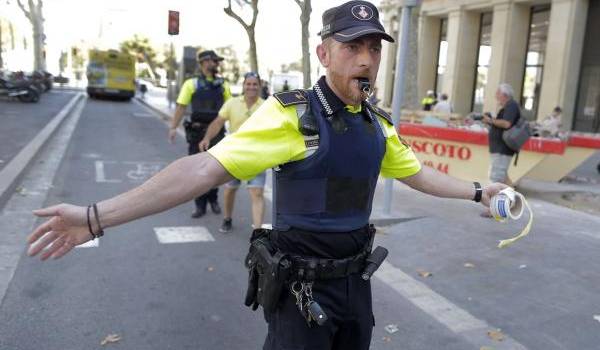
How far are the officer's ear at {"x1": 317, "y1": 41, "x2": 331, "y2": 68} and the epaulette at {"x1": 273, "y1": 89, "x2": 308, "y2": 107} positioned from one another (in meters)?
0.14

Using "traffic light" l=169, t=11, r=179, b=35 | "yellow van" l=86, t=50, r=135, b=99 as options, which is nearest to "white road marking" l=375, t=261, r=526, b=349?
"traffic light" l=169, t=11, r=179, b=35

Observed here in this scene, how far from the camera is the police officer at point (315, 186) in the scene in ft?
5.86

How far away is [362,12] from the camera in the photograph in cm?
198

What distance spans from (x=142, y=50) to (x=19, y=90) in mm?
57194

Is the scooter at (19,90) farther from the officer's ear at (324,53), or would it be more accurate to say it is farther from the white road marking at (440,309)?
the officer's ear at (324,53)

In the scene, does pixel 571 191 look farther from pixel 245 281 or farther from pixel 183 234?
pixel 245 281

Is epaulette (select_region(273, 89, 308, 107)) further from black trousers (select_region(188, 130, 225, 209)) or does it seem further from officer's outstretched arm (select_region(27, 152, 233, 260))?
black trousers (select_region(188, 130, 225, 209))

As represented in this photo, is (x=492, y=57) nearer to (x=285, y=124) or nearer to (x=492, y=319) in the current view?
(x=492, y=319)

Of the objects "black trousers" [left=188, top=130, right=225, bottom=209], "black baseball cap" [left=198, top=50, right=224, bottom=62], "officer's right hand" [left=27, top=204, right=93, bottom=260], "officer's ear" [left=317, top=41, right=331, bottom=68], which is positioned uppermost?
"black baseball cap" [left=198, top=50, right=224, bottom=62]

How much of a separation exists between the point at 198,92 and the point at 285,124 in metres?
5.03

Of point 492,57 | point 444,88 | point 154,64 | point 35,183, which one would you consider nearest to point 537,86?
point 492,57

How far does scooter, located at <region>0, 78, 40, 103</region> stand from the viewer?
23656mm

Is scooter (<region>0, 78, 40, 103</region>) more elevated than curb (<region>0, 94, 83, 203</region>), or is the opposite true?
scooter (<region>0, 78, 40, 103</region>)

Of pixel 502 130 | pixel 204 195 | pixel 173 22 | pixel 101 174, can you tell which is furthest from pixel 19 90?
pixel 502 130
